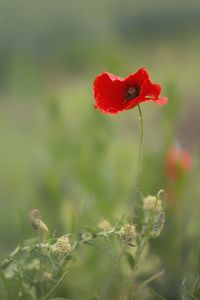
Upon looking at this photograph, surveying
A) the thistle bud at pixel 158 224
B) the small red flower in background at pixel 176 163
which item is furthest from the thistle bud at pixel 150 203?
the small red flower in background at pixel 176 163

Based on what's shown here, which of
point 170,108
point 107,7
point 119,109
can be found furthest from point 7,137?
point 119,109

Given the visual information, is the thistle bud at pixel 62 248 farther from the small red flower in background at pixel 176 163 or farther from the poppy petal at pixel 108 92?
the small red flower in background at pixel 176 163

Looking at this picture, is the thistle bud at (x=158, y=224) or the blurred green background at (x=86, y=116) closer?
the thistle bud at (x=158, y=224)

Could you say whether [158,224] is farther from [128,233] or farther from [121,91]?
[121,91]

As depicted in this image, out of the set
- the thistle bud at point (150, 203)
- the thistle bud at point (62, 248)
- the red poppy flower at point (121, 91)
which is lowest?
the thistle bud at point (62, 248)

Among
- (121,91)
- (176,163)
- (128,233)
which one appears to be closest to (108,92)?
(121,91)

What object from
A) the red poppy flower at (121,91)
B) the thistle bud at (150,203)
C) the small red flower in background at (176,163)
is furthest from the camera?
the small red flower in background at (176,163)
